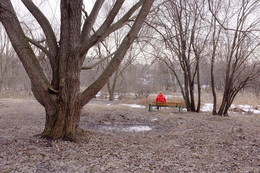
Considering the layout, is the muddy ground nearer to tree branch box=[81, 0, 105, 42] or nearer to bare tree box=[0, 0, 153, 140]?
bare tree box=[0, 0, 153, 140]

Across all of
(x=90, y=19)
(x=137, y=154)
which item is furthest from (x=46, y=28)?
(x=137, y=154)

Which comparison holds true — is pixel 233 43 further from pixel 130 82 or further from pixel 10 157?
pixel 130 82

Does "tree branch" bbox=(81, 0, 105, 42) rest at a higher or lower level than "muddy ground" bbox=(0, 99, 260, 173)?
higher

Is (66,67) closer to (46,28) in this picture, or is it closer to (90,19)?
(46,28)

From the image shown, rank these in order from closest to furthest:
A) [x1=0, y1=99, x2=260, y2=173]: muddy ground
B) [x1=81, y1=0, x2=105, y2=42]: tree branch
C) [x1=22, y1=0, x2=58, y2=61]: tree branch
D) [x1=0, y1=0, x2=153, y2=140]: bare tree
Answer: [x1=0, y1=99, x2=260, y2=173]: muddy ground, [x1=0, y1=0, x2=153, y2=140]: bare tree, [x1=22, y1=0, x2=58, y2=61]: tree branch, [x1=81, y1=0, x2=105, y2=42]: tree branch

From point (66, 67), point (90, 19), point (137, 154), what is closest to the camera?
point (137, 154)

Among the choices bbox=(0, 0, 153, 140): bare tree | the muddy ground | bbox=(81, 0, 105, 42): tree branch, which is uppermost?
bbox=(81, 0, 105, 42): tree branch

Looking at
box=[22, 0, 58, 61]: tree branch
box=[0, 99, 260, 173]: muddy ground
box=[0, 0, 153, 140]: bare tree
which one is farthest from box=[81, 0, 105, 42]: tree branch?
box=[0, 99, 260, 173]: muddy ground

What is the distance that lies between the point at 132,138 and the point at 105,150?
1271 millimetres

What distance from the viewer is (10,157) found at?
127 inches

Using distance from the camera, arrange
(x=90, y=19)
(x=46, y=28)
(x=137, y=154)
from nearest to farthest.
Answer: (x=137, y=154), (x=46, y=28), (x=90, y=19)

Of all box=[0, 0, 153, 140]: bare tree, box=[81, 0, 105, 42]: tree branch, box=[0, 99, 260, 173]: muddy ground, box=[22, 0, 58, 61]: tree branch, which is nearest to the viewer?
box=[0, 99, 260, 173]: muddy ground

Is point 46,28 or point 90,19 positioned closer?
point 46,28

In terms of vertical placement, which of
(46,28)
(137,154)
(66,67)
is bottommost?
(137,154)
